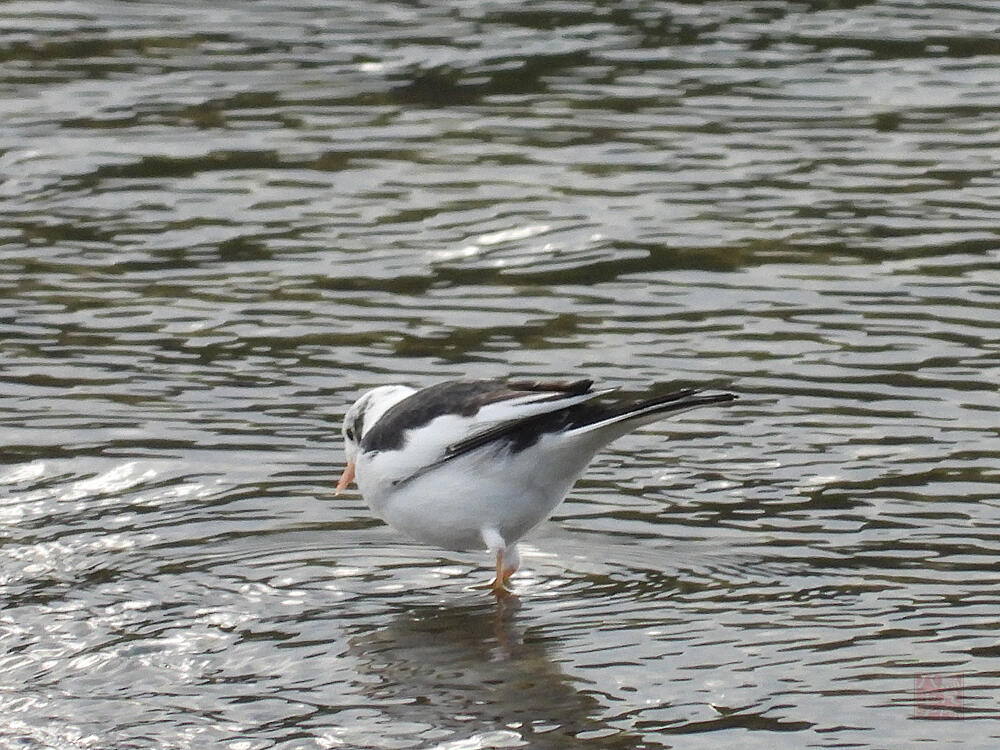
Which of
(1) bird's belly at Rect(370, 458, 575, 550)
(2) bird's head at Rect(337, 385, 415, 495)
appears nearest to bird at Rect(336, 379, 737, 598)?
(1) bird's belly at Rect(370, 458, 575, 550)

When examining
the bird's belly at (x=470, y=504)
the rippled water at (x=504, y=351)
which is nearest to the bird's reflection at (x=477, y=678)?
the rippled water at (x=504, y=351)

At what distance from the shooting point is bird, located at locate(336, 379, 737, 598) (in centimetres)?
848

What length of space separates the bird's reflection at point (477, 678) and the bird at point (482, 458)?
1.20 feet

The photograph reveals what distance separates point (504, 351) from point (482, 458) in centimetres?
340

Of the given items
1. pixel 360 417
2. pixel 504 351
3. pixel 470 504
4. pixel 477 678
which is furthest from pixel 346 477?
pixel 504 351

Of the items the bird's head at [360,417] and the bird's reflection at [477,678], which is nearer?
the bird's reflection at [477,678]

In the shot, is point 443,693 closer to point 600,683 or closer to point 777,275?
point 600,683

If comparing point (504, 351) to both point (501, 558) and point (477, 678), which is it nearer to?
point (501, 558)

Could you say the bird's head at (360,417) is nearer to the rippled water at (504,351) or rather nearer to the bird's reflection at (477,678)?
the rippled water at (504,351)

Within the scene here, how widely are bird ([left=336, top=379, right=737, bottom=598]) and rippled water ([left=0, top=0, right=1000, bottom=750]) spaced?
34cm

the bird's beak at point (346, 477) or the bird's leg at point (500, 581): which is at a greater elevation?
the bird's beak at point (346, 477)

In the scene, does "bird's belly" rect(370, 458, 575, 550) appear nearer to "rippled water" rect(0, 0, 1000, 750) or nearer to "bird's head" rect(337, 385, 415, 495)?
"rippled water" rect(0, 0, 1000, 750)

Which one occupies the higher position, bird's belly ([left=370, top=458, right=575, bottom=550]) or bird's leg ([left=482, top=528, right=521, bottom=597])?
bird's belly ([left=370, top=458, right=575, bottom=550])

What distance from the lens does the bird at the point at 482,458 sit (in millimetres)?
8484
